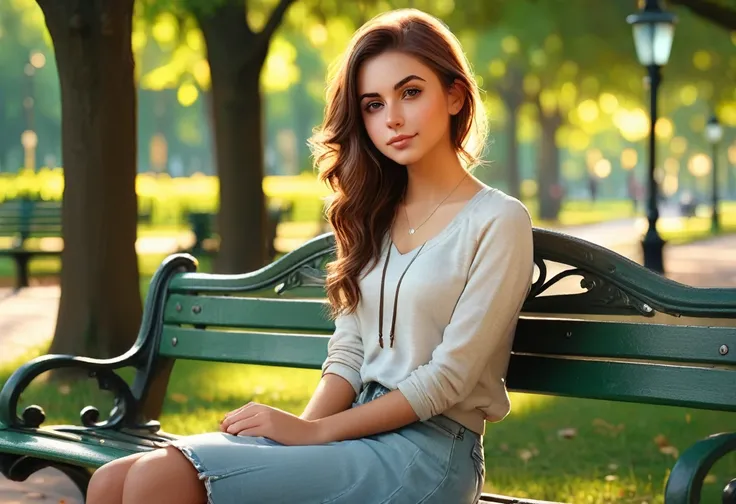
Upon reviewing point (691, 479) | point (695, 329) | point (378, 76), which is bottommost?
point (691, 479)

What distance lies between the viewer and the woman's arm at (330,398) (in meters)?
3.87

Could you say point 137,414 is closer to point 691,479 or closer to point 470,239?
point 470,239

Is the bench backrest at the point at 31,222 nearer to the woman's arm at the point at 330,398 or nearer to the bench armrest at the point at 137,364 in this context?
the bench armrest at the point at 137,364

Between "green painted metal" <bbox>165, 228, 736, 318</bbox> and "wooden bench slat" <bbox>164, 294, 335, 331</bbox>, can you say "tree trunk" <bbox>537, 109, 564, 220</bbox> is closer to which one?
"wooden bench slat" <bbox>164, 294, 335, 331</bbox>

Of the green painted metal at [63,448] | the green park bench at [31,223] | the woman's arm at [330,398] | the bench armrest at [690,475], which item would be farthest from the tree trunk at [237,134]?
the bench armrest at [690,475]

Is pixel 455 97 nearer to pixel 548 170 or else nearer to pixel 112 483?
pixel 112 483

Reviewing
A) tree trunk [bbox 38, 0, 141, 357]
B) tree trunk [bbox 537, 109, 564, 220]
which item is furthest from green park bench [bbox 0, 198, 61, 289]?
tree trunk [bbox 537, 109, 564, 220]

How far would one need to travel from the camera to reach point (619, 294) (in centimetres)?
404

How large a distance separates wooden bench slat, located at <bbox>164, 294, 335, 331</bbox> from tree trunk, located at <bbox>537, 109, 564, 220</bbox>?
33.7m

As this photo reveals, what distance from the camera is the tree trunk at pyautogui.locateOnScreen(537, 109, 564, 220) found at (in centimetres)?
3875

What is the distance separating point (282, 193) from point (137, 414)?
131ft

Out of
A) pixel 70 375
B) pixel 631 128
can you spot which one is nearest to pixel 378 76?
pixel 70 375

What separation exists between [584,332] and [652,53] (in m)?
13.0

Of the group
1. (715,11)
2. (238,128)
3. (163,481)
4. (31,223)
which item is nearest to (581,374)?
(163,481)
